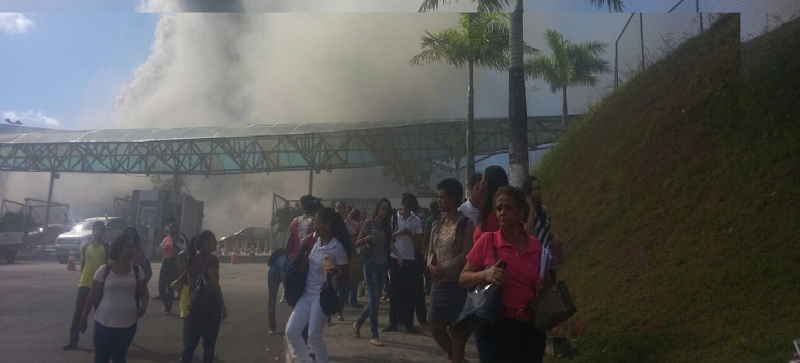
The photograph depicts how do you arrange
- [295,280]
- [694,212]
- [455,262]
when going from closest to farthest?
[455,262] → [295,280] → [694,212]

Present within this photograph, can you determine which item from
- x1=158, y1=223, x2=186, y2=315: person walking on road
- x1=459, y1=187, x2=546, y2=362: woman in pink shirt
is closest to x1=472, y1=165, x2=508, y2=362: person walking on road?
x1=459, y1=187, x2=546, y2=362: woman in pink shirt


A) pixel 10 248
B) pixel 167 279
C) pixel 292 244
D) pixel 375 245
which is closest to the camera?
pixel 292 244

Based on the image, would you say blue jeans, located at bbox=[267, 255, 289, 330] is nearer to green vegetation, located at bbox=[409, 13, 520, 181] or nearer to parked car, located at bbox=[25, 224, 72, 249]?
green vegetation, located at bbox=[409, 13, 520, 181]

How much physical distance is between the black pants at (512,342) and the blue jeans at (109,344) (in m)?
3.45

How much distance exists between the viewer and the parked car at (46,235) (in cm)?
1455

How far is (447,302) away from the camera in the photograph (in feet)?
17.1

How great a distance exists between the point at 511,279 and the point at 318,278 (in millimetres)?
2463

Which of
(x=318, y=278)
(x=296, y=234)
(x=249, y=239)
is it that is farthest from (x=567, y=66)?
(x=318, y=278)

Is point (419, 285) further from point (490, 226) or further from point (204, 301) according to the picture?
point (490, 226)

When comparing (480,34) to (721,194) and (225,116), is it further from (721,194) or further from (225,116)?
(721,194)

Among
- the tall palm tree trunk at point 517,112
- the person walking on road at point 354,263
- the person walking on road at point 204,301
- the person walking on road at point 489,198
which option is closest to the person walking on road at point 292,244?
the person walking on road at point 354,263

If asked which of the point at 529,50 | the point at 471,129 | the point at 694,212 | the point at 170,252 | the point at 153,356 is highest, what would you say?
the point at 529,50

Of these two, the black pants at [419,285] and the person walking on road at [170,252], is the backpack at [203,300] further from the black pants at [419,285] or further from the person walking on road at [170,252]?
the person walking on road at [170,252]

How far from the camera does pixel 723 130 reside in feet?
30.9
